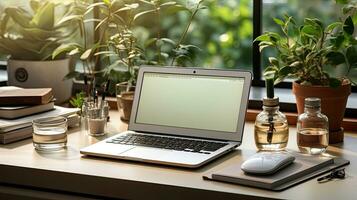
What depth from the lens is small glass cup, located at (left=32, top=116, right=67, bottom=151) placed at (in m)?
2.12

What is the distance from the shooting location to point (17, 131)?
2.23 meters

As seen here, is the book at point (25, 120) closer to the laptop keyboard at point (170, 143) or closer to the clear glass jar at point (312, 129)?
the laptop keyboard at point (170, 143)

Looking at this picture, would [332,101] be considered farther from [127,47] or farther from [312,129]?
[127,47]

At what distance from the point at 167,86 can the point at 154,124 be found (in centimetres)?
12

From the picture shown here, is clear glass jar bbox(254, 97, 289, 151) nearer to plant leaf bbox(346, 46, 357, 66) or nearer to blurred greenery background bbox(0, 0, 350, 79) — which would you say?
plant leaf bbox(346, 46, 357, 66)

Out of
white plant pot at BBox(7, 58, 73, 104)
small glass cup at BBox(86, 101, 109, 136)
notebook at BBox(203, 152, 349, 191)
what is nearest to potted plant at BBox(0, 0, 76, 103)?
white plant pot at BBox(7, 58, 73, 104)

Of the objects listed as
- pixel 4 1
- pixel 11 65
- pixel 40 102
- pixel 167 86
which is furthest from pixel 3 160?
pixel 4 1

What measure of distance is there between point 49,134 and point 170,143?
0.35m

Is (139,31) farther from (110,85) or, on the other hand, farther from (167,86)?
(167,86)

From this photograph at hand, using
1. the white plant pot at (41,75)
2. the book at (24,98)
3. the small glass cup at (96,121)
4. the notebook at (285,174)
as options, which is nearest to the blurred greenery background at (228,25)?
the white plant pot at (41,75)

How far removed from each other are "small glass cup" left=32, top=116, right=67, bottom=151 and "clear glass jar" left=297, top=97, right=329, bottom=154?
68 centimetres

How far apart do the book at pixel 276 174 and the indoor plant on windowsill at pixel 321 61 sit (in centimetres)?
25

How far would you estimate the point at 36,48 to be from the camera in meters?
2.70

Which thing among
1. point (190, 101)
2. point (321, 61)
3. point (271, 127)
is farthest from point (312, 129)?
point (190, 101)
